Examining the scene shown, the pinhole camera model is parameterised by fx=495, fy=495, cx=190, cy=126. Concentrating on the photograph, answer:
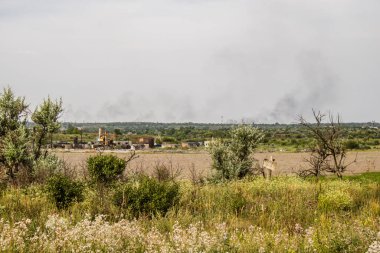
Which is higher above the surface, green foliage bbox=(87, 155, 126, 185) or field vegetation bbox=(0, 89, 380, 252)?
green foliage bbox=(87, 155, 126, 185)

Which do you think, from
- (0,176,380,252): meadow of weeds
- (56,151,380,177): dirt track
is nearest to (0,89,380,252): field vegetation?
(0,176,380,252): meadow of weeds

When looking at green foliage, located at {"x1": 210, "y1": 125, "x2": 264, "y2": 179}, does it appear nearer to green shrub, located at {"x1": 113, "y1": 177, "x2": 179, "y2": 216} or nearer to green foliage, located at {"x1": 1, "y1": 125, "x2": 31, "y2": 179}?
green foliage, located at {"x1": 1, "y1": 125, "x2": 31, "y2": 179}

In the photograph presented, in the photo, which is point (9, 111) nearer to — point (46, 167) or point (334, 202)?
point (46, 167)

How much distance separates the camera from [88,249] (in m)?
7.86

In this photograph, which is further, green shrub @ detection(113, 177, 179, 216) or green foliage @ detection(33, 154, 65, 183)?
green foliage @ detection(33, 154, 65, 183)

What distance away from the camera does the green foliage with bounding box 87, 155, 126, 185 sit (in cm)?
1747

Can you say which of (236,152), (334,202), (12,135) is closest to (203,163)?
(236,152)

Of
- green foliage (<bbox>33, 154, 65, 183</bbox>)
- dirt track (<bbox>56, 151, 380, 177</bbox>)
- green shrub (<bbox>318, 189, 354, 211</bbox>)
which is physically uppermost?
green foliage (<bbox>33, 154, 65, 183</bbox>)

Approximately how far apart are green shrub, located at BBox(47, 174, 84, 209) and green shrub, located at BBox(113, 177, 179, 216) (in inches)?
63.6

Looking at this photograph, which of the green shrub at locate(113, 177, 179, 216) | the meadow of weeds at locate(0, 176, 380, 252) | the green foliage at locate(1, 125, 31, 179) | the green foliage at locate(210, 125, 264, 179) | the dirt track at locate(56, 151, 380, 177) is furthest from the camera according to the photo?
the dirt track at locate(56, 151, 380, 177)

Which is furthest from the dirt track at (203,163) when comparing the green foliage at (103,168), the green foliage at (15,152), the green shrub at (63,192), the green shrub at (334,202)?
the green shrub at (334,202)

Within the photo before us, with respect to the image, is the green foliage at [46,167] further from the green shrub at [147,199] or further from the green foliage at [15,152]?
the green shrub at [147,199]

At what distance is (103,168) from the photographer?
57.2 ft

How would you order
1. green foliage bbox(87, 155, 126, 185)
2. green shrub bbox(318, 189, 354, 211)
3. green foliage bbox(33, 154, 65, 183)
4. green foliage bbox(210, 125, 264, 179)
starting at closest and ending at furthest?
1. green shrub bbox(318, 189, 354, 211)
2. green foliage bbox(87, 155, 126, 185)
3. green foliage bbox(33, 154, 65, 183)
4. green foliage bbox(210, 125, 264, 179)
